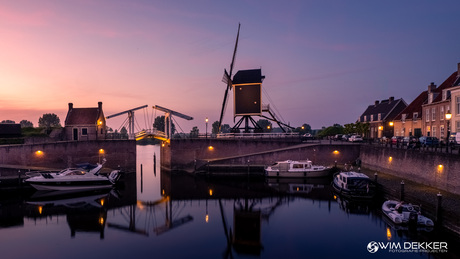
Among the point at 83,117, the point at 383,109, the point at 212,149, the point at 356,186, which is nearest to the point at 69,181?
the point at 83,117

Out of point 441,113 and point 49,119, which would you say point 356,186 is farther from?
point 49,119

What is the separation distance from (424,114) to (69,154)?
5580 centimetres

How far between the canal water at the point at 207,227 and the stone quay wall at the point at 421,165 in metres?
5.07

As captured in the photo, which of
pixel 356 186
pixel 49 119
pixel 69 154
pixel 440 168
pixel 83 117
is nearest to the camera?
pixel 440 168

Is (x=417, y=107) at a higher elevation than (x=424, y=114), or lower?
higher

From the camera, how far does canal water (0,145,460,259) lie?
1739 centimetres

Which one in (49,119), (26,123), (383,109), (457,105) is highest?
(49,119)

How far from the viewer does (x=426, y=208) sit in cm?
2006

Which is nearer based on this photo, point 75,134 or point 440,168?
point 440,168

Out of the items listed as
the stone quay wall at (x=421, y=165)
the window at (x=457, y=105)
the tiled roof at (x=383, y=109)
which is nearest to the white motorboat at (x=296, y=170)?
the stone quay wall at (x=421, y=165)

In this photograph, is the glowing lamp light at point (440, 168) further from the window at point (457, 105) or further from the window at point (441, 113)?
the window at point (441, 113)

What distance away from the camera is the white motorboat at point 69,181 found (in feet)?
104

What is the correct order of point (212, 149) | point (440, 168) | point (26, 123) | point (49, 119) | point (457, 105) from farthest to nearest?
point (26, 123) → point (49, 119) → point (212, 149) → point (457, 105) → point (440, 168)

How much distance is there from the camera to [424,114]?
4500 cm
